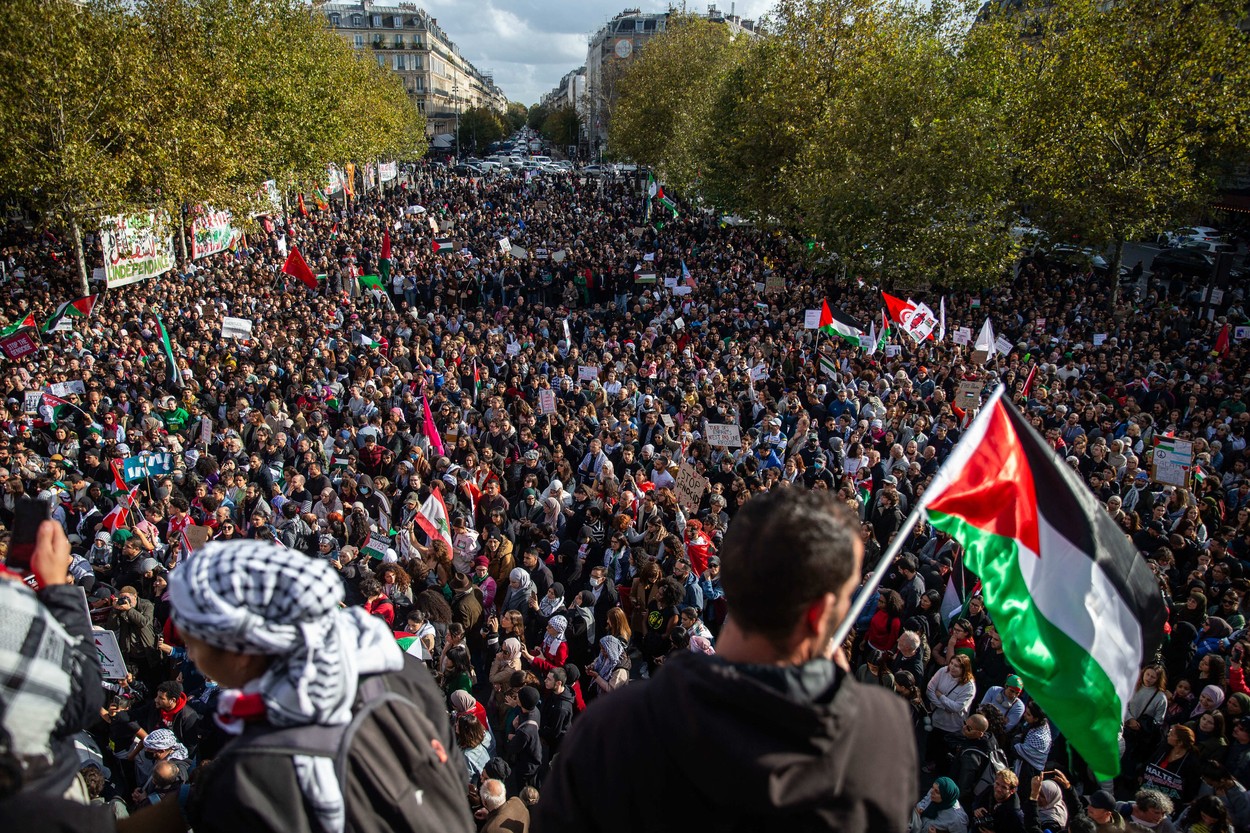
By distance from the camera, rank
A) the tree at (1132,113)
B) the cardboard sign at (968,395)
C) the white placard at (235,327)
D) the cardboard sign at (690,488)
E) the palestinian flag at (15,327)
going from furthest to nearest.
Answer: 1. the tree at (1132,113)
2. the white placard at (235,327)
3. the palestinian flag at (15,327)
4. the cardboard sign at (968,395)
5. the cardboard sign at (690,488)

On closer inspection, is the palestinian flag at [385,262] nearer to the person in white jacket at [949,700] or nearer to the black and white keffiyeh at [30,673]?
Answer: the person in white jacket at [949,700]

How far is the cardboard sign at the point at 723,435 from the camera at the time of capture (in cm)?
1146

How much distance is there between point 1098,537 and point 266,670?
9.78 ft

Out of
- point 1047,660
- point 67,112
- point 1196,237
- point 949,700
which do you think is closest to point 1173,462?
point 949,700

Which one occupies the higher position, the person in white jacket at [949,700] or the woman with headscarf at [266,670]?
the woman with headscarf at [266,670]

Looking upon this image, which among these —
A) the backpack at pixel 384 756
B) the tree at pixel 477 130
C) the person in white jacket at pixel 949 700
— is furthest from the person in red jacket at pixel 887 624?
the tree at pixel 477 130

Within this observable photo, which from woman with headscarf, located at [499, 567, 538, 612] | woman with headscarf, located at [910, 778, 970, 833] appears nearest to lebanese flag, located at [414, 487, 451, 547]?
woman with headscarf, located at [499, 567, 538, 612]

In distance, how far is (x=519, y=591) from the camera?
25.1ft

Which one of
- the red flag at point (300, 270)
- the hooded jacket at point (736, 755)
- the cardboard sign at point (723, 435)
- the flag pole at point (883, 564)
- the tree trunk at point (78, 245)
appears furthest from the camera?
the red flag at point (300, 270)

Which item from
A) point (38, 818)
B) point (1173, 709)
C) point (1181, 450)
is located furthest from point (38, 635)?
point (1181, 450)

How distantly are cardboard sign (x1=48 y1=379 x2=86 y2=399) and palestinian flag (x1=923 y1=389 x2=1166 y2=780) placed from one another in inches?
529

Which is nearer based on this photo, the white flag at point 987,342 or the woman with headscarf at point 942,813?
the woman with headscarf at point 942,813

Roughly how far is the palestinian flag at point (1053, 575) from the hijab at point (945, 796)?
242cm

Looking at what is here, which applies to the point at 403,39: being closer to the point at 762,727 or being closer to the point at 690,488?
the point at 690,488
